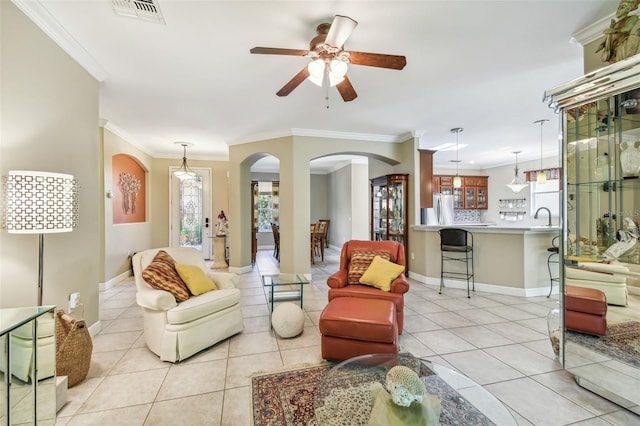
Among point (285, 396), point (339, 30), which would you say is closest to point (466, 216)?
point (339, 30)

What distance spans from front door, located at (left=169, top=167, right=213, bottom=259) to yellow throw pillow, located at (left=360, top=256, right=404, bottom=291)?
531cm

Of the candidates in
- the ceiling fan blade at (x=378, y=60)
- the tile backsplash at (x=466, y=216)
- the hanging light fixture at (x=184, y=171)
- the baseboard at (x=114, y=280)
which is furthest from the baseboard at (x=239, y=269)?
the tile backsplash at (x=466, y=216)

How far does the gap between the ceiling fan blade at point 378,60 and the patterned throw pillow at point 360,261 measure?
1.97m

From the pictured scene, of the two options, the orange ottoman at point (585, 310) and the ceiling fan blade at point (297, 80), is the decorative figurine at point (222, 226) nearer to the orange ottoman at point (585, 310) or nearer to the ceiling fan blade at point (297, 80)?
the ceiling fan blade at point (297, 80)

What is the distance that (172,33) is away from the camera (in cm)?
228

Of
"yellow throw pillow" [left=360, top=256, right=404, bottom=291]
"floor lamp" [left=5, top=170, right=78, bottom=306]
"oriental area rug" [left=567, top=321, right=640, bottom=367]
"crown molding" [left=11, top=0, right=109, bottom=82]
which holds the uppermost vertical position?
"crown molding" [left=11, top=0, right=109, bottom=82]

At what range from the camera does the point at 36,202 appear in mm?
1696

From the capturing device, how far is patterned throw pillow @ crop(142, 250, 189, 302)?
2.50 m

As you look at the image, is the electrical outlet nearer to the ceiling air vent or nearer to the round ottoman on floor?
the round ottoman on floor

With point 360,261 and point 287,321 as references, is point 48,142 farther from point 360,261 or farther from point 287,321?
point 360,261

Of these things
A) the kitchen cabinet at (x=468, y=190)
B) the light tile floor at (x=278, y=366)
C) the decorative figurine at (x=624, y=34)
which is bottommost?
the light tile floor at (x=278, y=366)

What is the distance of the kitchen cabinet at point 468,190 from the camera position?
848cm

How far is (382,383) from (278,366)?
105 centimetres

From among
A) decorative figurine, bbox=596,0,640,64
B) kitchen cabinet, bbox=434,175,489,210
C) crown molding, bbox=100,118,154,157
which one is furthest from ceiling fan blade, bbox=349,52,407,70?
kitchen cabinet, bbox=434,175,489,210
